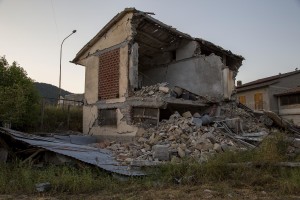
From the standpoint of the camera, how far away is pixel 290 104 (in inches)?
1087

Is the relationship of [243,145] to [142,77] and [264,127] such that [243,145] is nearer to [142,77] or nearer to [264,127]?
[264,127]

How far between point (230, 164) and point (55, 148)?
16.7 feet

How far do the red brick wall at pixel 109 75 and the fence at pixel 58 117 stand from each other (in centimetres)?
268

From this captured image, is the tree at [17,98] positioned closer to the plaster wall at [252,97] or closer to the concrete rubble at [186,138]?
the concrete rubble at [186,138]

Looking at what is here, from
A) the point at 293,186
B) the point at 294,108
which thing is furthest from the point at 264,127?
the point at 294,108

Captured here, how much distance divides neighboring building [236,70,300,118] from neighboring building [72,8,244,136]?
505 inches

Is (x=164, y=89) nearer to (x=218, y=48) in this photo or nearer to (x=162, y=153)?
(x=162, y=153)

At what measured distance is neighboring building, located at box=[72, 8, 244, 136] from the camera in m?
13.2

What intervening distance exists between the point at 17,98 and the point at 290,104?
24309 millimetres

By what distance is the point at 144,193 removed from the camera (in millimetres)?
6355

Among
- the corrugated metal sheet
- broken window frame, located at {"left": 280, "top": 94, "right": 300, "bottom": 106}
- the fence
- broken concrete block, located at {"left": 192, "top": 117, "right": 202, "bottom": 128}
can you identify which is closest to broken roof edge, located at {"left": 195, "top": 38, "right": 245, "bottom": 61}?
broken concrete block, located at {"left": 192, "top": 117, "right": 202, "bottom": 128}

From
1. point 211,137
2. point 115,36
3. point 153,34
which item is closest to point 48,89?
point 115,36

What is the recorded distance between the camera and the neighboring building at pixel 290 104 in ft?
88.0

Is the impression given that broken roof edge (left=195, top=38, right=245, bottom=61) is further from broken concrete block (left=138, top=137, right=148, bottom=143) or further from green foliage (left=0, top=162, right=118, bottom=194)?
green foliage (left=0, top=162, right=118, bottom=194)
